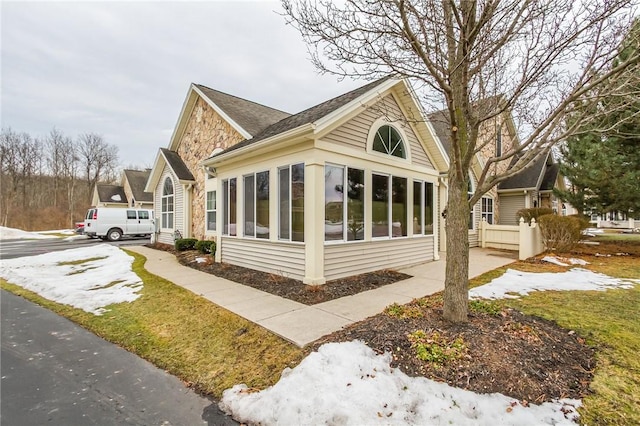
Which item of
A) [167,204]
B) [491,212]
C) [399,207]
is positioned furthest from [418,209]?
[167,204]

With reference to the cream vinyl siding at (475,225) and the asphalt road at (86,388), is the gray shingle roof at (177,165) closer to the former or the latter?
the asphalt road at (86,388)

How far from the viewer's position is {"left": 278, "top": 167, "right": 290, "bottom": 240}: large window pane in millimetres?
7219

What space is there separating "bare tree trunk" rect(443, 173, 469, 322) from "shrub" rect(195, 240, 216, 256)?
9.02 meters

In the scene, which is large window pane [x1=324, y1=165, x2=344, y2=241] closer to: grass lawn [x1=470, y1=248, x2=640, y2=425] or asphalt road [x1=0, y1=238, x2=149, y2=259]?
grass lawn [x1=470, y1=248, x2=640, y2=425]

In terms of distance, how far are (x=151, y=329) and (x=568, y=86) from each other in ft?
24.8

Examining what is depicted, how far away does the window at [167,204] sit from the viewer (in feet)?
49.1

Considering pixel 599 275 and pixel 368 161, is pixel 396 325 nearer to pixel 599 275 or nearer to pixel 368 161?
pixel 368 161

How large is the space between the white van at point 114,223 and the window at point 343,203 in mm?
17003

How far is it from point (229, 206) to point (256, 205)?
173 cm

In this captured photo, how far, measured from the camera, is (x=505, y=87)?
497 centimetres

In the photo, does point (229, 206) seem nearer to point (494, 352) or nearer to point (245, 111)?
point (245, 111)

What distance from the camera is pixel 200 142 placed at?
13.6 metres

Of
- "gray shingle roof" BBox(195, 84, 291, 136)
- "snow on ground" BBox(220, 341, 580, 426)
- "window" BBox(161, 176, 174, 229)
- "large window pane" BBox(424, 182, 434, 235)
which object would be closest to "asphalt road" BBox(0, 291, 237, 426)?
"snow on ground" BBox(220, 341, 580, 426)

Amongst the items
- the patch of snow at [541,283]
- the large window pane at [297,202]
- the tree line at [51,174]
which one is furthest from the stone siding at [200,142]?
the tree line at [51,174]
